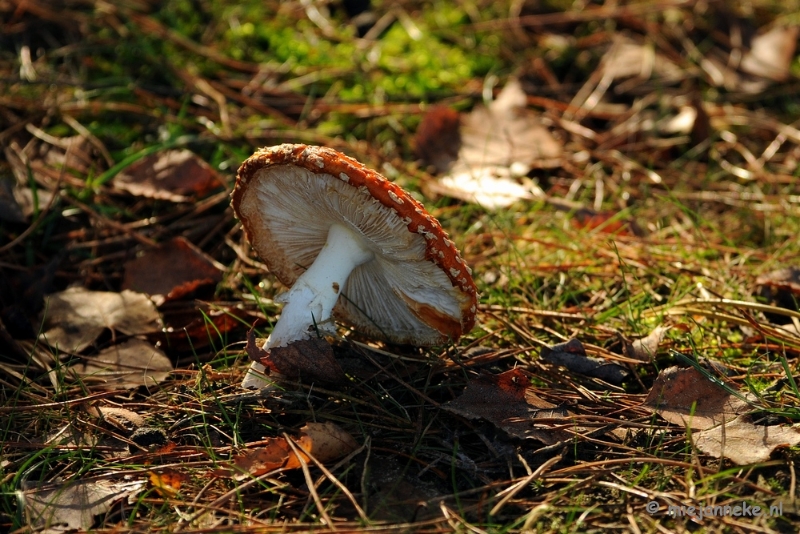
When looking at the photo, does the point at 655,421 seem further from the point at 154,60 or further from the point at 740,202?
the point at 154,60

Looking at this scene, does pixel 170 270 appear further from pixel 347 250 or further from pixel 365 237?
pixel 365 237

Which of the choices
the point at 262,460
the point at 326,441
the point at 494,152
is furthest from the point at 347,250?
the point at 494,152

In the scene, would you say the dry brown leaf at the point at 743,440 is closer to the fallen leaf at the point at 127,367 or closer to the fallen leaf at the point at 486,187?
the fallen leaf at the point at 486,187

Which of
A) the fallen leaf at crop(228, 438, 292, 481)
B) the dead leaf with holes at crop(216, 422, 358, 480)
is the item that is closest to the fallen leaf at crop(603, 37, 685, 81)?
the dead leaf with holes at crop(216, 422, 358, 480)

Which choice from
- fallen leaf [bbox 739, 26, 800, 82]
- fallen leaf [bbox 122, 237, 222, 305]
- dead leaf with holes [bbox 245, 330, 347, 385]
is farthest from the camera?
fallen leaf [bbox 739, 26, 800, 82]

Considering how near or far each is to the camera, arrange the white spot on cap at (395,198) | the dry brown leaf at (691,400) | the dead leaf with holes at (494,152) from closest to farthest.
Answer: the white spot on cap at (395,198) → the dry brown leaf at (691,400) → the dead leaf with holes at (494,152)

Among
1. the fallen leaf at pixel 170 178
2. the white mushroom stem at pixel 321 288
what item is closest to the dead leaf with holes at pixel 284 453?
the white mushroom stem at pixel 321 288

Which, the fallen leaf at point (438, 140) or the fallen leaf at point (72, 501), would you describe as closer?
the fallen leaf at point (72, 501)

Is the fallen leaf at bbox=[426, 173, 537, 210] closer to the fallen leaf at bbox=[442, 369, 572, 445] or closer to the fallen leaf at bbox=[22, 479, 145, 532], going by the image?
the fallen leaf at bbox=[442, 369, 572, 445]
